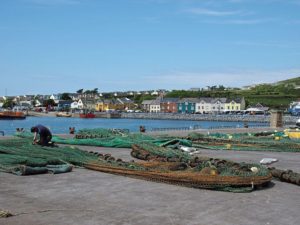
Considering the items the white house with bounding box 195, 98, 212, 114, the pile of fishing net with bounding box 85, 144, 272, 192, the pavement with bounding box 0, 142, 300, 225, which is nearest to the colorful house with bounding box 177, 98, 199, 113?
the white house with bounding box 195, 98, 212, 114

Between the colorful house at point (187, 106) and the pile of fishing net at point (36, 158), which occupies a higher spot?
the colorful house at point (187, 106)

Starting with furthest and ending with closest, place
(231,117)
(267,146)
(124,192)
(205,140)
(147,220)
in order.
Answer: (231,117)
(205,140)
(267,146)
(124,192)
(147,220)

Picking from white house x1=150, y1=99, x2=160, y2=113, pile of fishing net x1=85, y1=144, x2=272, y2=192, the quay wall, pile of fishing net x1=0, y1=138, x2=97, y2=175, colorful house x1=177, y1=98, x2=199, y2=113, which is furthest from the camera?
white house x1=150, y1=99, x2=160, y2=113

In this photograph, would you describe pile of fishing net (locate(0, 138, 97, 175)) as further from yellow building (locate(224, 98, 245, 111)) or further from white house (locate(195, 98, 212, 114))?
white house (locate(195, 98, 212, 114))

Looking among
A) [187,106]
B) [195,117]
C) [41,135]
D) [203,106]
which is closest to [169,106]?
[187,106]

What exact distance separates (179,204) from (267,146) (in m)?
13.6

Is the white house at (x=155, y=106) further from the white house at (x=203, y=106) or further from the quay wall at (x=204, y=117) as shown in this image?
the quay wall at (x=204, y=117)

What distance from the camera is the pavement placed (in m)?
7.69

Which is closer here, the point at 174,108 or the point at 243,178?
the point at 243,178

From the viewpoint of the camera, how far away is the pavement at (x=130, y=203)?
7.69 metres

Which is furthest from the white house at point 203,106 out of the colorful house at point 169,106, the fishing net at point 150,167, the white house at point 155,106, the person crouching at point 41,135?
the fishing net at point 150,167

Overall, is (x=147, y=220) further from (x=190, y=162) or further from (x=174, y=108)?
(x=174, y=108)

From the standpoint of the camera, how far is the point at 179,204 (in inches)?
350

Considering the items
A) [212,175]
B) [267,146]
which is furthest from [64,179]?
[267,146]
